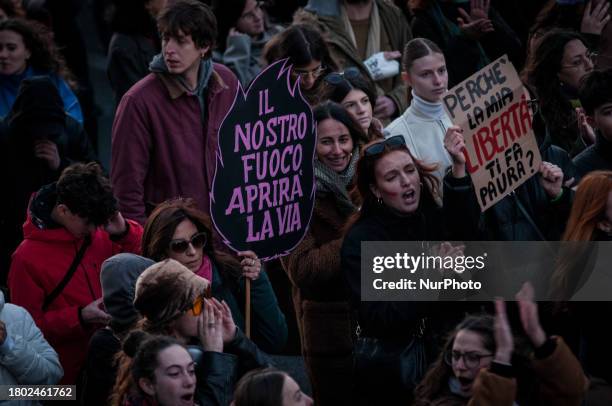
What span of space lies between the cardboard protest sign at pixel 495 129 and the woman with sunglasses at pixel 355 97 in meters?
1.02

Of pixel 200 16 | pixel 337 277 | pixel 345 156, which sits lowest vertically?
pixel 337 277

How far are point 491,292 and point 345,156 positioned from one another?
1257 mm

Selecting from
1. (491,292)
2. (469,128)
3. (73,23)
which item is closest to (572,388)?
(491,292)

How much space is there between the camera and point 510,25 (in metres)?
11.1

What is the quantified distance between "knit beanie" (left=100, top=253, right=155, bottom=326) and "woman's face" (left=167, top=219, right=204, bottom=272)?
27 cm

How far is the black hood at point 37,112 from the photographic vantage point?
824cm

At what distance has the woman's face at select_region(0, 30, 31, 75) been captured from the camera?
9.07 metres

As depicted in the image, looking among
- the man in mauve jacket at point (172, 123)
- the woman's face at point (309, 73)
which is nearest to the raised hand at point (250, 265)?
the man in mauve jacket at point (172, 123)

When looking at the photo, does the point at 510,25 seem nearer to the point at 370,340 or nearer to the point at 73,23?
the point at 73,23

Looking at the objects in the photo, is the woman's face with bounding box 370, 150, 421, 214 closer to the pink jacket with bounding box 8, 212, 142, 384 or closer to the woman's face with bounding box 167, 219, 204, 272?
the woman's face with bounding box 167, 219, 204, 272

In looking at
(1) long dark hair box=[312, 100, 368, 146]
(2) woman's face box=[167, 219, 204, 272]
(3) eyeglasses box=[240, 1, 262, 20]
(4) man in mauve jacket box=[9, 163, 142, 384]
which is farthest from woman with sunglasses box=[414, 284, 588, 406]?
(3) eyeglasses box=[240, 1, 262, 20]

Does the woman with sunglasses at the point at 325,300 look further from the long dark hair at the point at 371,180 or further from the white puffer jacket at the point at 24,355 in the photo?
the white puffer jacket at the point at 24,355

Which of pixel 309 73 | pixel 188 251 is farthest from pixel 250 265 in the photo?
pixel 309 73

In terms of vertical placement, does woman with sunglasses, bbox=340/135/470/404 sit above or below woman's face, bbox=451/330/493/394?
above
